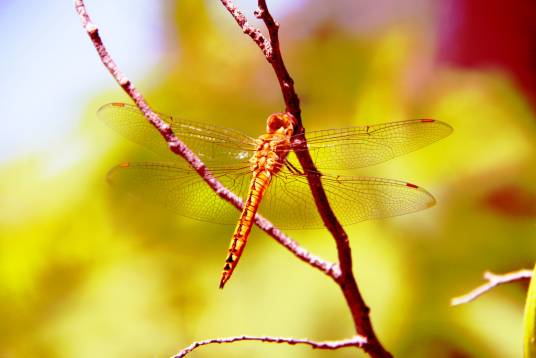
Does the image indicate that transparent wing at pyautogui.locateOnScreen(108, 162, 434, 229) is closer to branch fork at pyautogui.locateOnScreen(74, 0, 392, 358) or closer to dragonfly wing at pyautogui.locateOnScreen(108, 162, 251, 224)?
dragonfly wing at pyautogui.locateOnScreen(108, 162, 251, 224)

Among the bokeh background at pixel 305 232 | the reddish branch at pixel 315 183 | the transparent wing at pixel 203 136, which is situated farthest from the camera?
the bokeh background at pixel 305 232

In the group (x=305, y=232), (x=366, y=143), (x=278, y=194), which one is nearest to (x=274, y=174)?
(x=278, y=194)

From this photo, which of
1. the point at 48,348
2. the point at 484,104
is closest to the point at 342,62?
the point at 484,104

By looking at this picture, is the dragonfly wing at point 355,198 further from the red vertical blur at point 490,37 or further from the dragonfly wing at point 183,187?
the red vertical blur at point 490,37

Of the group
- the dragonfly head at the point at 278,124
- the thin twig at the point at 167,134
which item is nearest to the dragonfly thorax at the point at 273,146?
the dragonfly head at the point at 278,124

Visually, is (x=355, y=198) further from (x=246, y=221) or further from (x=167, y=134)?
(x=167, y=134)

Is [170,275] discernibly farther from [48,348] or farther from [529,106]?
[529,106]
